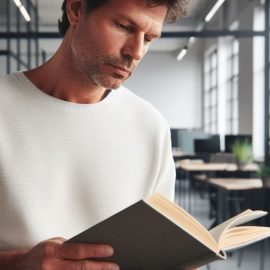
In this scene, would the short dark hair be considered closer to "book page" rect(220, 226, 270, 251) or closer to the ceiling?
"book page" rect(220, 226, 270, 251)

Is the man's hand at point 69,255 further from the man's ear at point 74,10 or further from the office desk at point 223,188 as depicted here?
the office desk at point 223,188

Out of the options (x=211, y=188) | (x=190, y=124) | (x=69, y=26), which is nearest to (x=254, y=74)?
(x=211, y=188)

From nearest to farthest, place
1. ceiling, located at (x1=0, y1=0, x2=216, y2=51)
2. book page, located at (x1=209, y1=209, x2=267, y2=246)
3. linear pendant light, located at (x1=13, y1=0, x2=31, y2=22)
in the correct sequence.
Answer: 1. book page, located at (x1=209, y1=209, x2=267, y2=246)
2. linear pendant light, located at (x1=13, y1=0, x2=31, y2=22)
3. ceiling, located at (x1=0, y1=0, x2=216, y2=51)

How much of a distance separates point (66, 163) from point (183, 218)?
13.9 inches

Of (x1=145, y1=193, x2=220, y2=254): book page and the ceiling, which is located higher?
the ceiling

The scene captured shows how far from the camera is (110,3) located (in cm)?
114

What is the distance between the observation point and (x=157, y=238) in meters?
0.88

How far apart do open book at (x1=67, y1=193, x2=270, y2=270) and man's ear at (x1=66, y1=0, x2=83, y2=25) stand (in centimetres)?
53

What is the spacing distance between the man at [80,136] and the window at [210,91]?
12853 mm

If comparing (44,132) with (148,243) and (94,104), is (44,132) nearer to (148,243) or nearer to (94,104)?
(94,104)

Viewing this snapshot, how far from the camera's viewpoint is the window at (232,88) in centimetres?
1168

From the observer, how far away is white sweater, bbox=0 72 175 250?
1.12 meters

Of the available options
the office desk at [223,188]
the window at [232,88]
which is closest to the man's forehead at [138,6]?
the office desk at [223,188]

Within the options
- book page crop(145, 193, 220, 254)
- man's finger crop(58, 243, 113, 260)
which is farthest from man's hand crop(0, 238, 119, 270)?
book page crop(145, 193, 220, 254)
